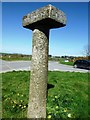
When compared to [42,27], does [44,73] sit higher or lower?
lower

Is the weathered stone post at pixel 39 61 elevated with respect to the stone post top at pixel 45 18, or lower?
lower

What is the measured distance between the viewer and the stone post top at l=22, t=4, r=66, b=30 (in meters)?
3.69

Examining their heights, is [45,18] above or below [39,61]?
above

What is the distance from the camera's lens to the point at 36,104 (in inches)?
162

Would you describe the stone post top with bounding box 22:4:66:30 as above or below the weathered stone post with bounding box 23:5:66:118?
above

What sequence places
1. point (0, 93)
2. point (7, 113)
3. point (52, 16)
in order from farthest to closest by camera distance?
point (0, 93) < point (7, 113) < point (52, 16)

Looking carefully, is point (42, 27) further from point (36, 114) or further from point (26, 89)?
point (26, 89)

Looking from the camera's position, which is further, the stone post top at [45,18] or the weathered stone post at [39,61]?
the weathered stone post at [39,61]

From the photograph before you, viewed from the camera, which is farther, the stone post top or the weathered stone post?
the weathered stone post

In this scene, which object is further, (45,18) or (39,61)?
(39,61)

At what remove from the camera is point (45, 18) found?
3719 mm

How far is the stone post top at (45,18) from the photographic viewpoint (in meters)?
3.69

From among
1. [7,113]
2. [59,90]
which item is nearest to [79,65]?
[59,90]

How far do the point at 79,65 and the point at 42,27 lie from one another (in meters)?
24.6
